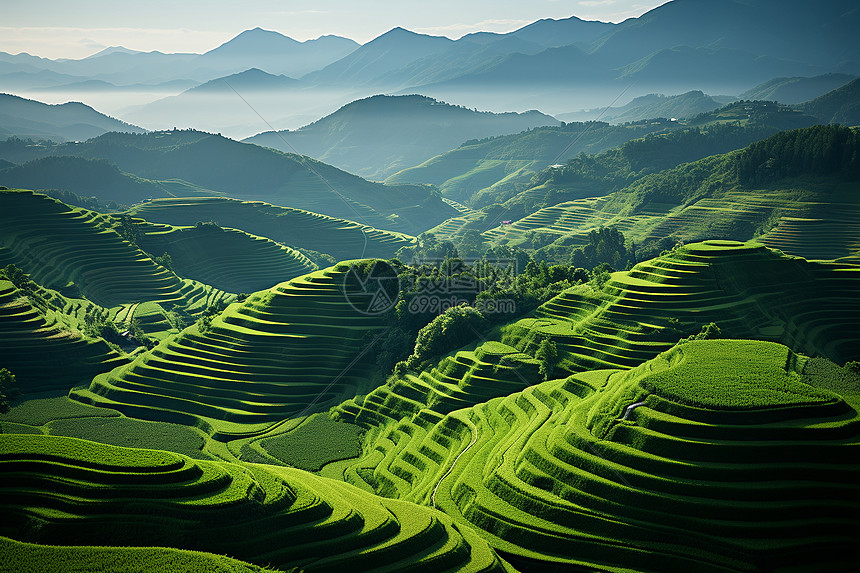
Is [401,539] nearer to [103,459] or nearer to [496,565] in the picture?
[496,565]

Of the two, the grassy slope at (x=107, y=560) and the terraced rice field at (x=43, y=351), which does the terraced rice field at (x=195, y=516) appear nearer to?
the grassy slope at (x=107, y=560)

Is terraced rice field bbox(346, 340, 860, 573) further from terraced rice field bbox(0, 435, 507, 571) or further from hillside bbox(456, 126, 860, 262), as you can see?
hillside bbox(456, 126, 860, 262)

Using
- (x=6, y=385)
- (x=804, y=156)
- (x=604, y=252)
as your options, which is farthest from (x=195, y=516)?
(x=804, y=156)

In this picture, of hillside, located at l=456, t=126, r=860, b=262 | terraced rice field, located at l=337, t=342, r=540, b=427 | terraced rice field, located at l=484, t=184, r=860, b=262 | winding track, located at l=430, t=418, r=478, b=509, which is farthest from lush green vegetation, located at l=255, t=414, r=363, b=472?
terraced rice field, located at l=484, t=184, r=860, b=262

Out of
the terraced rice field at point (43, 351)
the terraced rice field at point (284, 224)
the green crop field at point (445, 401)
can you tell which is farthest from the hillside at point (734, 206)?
the terraced rice field at point (43, 351)

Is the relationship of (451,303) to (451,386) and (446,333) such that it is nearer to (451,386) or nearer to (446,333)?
(446,333)

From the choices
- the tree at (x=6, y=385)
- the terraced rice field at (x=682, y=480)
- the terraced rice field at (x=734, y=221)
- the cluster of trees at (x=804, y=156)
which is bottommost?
the tree at (x=6, y=385)

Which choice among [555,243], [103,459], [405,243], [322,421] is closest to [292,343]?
[322,421]
